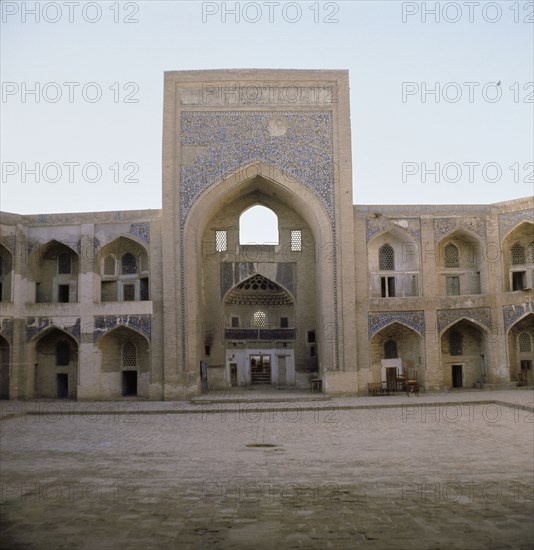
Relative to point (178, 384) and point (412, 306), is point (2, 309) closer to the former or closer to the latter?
point (178, 384)

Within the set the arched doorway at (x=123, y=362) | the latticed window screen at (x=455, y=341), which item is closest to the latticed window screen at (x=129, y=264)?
the arched doorway at (x=123, y=362)

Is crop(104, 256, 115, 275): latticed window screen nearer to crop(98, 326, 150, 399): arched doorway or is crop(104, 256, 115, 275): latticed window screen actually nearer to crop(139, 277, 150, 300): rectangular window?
crop(139, 277, 150, 300): rectangular window

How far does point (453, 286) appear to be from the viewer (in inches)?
827

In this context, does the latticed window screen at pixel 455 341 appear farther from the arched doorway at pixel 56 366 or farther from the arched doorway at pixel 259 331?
the arched doorway at pixel 56 366

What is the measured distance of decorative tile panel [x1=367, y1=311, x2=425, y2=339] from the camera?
19.5 m

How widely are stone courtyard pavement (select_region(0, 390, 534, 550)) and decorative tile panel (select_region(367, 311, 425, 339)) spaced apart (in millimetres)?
5285

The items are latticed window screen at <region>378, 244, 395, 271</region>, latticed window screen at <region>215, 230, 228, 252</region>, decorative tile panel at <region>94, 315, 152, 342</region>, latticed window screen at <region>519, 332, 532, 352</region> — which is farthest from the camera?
latticed window screen at <region>215, 230, 228, 252</region>

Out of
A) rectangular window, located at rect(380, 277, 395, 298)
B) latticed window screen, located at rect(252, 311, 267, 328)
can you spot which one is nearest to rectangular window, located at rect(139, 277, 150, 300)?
latticed window screen, located at rect(252, 311, 267, 328)

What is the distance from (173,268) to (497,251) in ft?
33.5

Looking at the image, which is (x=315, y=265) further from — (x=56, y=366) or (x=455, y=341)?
(x=56, y=366)

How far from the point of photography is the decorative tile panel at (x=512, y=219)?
64.0 ft

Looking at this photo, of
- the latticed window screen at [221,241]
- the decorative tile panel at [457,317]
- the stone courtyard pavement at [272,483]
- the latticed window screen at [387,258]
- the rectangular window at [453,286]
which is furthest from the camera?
the latticed window screen at [221,241]

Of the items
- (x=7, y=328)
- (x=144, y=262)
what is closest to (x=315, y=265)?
(x=144, y=262)

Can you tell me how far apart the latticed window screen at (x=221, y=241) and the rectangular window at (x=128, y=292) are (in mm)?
3215
